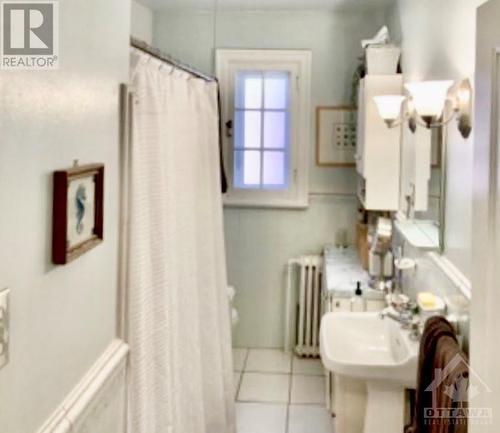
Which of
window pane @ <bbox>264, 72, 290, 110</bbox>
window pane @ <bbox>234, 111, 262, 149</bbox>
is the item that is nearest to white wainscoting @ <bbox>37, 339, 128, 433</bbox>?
window pane @ <bbox>234, 111, 262, 149</bbox>

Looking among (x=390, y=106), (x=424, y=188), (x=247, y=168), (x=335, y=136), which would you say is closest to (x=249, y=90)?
(x=247, y=168)

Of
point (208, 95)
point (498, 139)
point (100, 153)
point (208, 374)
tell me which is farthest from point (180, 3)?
point (498, 139)

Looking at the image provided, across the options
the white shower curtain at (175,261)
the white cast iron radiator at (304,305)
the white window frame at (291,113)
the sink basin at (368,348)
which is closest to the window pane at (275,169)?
the white window frame at (291,113)

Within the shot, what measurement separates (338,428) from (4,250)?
1.93m

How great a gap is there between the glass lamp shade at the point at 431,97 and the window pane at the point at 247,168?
1.96 meters

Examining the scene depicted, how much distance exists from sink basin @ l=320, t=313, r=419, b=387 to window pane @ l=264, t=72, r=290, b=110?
192 cm

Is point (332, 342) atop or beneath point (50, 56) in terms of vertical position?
beneath

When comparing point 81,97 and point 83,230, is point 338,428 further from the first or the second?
point 81,97

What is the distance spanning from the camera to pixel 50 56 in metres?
1.32

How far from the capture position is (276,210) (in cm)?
439

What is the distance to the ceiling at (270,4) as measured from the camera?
13.1ft

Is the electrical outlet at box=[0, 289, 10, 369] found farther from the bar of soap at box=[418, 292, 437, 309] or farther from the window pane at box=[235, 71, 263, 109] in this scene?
the window pane at box=[235, 71, 263, 109]

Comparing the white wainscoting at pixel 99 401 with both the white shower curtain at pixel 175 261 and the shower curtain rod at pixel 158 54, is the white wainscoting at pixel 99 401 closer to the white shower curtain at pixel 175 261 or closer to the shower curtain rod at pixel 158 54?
the white shower curtain at pixel 175 261

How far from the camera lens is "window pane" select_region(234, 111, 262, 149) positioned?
433cm
